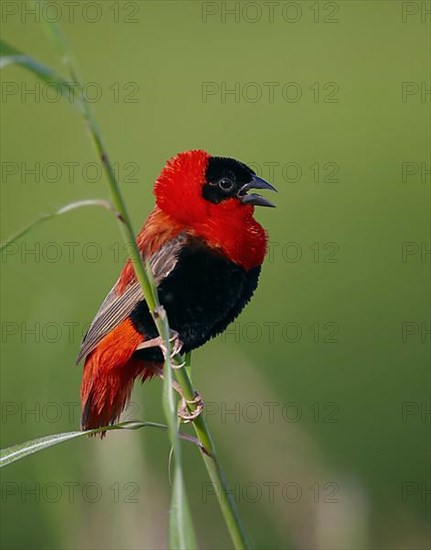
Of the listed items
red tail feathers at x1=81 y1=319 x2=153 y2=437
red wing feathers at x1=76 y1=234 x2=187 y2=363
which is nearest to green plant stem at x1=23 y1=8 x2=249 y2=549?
red wing feathers at x1=76 y1=234 x2=187 y2=363

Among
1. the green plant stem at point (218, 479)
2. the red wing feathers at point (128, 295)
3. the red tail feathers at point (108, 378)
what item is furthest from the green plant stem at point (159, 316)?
the red tail feathers at point (108, 378)

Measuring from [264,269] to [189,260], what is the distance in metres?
3.80

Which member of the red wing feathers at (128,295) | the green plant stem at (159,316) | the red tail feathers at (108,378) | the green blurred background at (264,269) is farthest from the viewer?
the green blurred background at (264,269)

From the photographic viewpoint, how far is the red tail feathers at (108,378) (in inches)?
90.4

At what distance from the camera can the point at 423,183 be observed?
7824mm

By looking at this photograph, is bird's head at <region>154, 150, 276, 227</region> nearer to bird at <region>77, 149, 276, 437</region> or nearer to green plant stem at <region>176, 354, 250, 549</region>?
bird at <region>77, 149, 276, 437</region>

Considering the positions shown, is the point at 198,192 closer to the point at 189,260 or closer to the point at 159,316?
the point at 189,260

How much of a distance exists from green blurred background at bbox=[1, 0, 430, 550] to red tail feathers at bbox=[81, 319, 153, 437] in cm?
7

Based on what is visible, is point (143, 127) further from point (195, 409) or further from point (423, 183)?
point (195, 409)

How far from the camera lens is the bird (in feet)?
7.29

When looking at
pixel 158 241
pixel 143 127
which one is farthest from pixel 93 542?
pixel 143 127

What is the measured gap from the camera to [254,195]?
2338 mm

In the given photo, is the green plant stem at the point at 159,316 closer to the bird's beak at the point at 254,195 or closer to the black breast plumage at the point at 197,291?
the black breast plumage at the point at 197,291

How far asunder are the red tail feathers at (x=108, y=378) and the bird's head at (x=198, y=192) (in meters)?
0.25
